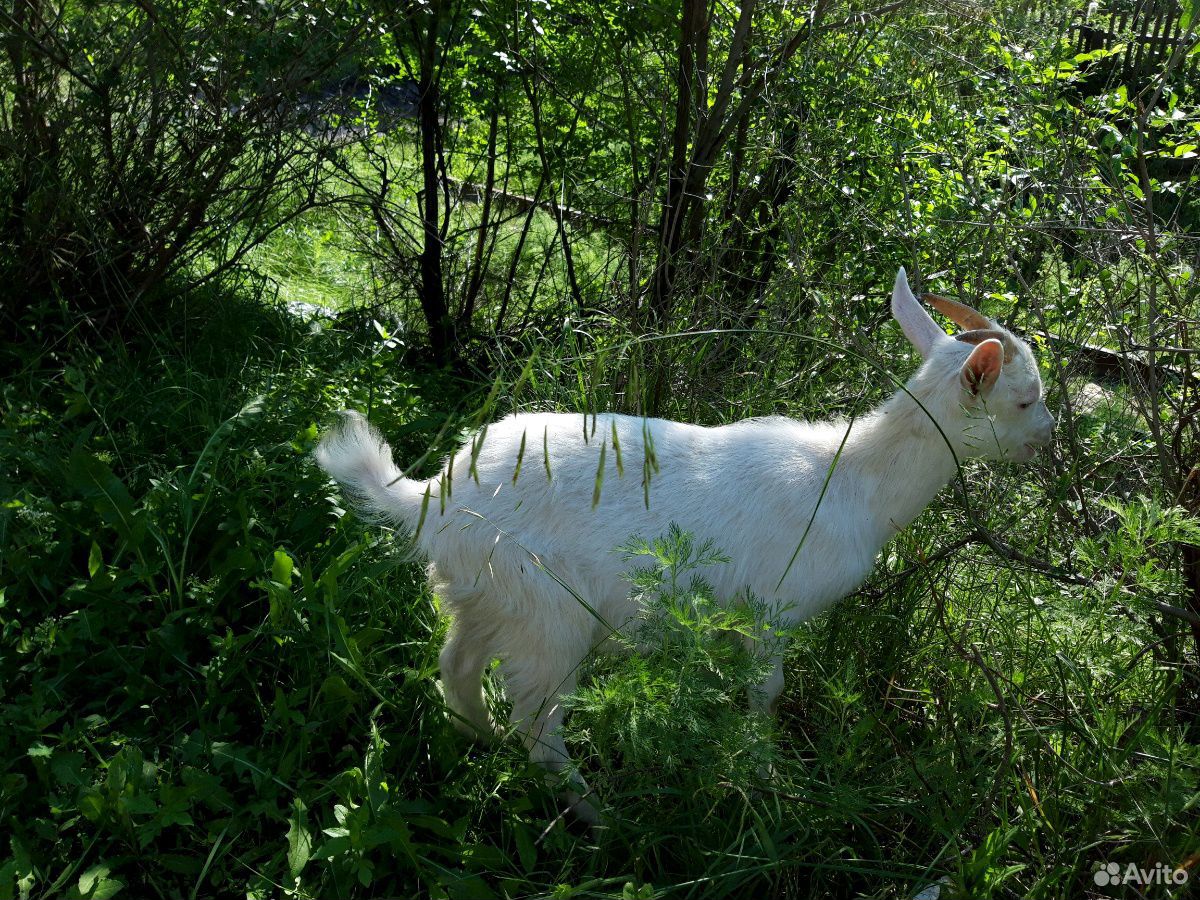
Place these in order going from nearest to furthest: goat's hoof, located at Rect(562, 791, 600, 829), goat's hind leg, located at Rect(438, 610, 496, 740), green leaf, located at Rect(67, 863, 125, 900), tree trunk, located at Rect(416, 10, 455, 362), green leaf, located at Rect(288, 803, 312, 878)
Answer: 1. green leaf, located at Rect(67, 863, 125, 900)
2. green leaf, located at Rect(288, 803, 312, 878)
3. goat's hoof, located at Rect(562, 791, 600, 829)
4. goat's hind leg, located at Rect(438, 610, 496, 740)
5. tree trunk, located at Rect(416, 10, 455, 362)

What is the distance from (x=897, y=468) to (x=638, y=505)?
0.75m

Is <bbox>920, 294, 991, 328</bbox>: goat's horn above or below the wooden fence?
below

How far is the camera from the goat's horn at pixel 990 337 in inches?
117

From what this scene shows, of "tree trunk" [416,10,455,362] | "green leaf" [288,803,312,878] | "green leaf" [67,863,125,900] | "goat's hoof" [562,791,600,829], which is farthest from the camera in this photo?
"tree trunk" [416,10,455,362]

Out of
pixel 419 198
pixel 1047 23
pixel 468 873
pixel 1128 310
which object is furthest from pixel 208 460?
pixel 1047 23

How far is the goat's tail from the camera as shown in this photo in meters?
2.84

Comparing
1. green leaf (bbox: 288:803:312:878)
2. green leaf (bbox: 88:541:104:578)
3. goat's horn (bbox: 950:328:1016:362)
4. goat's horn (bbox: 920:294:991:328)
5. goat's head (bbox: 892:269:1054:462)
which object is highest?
goat's horn (bbox: 920:294:991:328)

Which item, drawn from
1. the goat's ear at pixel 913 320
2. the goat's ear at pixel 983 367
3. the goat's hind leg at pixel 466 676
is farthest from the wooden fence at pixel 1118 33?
the goat's hind leg at pixel 466 676

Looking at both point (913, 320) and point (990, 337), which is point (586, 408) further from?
point (990, 337)

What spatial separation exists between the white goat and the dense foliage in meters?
0.16

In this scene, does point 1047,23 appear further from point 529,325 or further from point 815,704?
point 815,704

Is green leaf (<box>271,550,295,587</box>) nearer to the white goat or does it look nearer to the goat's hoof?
the white goat

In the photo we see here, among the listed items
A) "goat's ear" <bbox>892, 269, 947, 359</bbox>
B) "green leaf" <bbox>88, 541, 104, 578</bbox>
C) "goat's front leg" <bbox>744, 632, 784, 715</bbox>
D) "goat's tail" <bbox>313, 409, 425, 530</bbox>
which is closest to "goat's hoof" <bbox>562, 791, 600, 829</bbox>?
"goat's front leg" <bbox>744, 632, 784, 715</bbox>

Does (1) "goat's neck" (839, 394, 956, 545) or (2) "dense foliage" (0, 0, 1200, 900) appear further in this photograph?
(1) "goat's neck" (839, 394, 956, 545)
